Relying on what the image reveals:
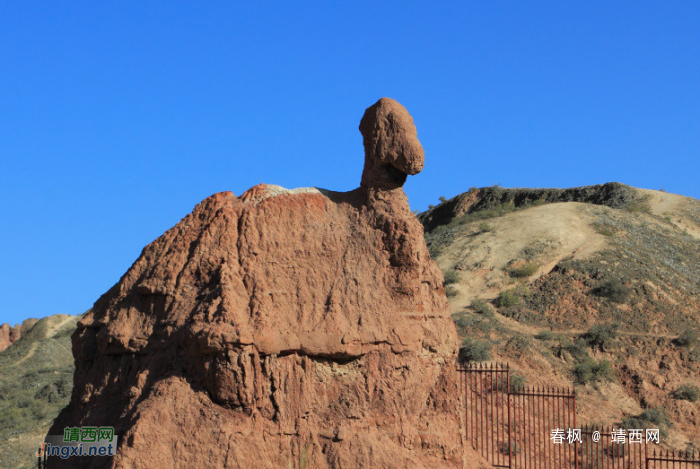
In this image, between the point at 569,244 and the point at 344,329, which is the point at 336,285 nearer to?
the point at 344,329

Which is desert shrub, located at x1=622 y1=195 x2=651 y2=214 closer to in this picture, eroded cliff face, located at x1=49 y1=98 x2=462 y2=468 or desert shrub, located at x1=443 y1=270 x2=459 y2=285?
desert shrub, located at x1=443 y1=270 x2=459 y2=285

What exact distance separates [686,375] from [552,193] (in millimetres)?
28170

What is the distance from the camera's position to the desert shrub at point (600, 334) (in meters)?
26.0

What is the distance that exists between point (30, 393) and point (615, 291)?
2100 centimetres

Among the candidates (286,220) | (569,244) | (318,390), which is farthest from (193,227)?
(569,244)

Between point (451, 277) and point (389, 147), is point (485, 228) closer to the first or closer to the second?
point (451, 277)

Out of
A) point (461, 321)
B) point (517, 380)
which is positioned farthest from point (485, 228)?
point (517, 380)

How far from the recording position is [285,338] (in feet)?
31.6

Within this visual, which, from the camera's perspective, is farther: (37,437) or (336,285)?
(37,437)

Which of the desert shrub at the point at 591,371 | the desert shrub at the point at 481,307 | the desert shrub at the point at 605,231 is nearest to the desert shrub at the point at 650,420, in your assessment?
the desert shrub at the point at 591,371

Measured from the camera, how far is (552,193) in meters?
51.8

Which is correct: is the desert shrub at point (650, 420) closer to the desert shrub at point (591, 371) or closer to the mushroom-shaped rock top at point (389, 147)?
the desert shrub at point (591, 371)

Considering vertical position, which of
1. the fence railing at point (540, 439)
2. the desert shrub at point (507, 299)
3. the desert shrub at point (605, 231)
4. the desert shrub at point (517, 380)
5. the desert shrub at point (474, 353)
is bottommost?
the fence railing at point (540, 439)

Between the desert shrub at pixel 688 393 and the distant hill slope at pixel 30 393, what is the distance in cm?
1821
